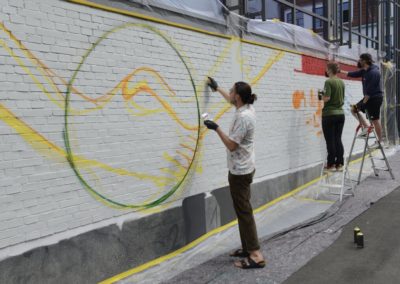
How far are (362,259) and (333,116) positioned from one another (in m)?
3.24

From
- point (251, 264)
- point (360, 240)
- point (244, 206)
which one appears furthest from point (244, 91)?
point (360, 240)

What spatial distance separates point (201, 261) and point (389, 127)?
34.3 feet

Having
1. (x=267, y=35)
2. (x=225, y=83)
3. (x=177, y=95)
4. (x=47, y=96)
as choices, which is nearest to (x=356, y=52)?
(x=267, y=35)

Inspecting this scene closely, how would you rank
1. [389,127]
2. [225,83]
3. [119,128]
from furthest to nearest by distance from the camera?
[389,127] < [225,83] < [119,128]

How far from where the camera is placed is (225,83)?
17.9 feet

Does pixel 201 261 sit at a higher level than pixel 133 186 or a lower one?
lower

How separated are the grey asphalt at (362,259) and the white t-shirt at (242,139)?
44.4 inches

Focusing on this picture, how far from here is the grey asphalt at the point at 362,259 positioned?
3617 millimetres

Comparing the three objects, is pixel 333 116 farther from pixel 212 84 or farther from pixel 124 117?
pixel 124 117

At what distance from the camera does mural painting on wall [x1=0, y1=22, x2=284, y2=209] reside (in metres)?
3.29

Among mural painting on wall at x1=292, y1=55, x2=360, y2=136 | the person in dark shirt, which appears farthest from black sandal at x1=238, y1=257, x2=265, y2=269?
the person in dark shirt

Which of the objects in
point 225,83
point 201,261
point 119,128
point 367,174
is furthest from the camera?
point 367,174

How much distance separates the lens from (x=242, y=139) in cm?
385

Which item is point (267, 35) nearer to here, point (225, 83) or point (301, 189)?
point (225, 83)
